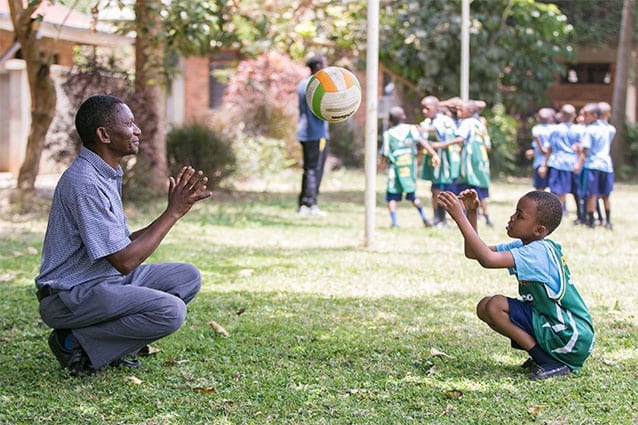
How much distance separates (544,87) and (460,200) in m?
18.9

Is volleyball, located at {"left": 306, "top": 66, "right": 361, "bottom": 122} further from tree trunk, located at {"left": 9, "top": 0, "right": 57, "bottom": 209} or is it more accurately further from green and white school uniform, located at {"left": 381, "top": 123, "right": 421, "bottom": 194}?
tree trunk, located at {"left": 9, "top": 0, "right": 57, "bottom": 209}

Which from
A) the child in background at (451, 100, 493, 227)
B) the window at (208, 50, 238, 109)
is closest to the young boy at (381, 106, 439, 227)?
the child in background at (451, 100, 493, 227)

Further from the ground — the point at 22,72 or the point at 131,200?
the point at 22,72

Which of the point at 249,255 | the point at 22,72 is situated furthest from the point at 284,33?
the point at 249,255

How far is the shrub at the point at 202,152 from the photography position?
1605 cm

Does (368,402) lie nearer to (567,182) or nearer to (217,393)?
(217,393)

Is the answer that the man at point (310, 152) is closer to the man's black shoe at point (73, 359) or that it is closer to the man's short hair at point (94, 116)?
the man's short hair at point (94, 116)

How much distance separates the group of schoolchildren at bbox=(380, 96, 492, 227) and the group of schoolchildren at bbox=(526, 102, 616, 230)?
1402 mm

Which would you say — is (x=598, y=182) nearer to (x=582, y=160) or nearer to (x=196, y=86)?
(x=582, y=160)

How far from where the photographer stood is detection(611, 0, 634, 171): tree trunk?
24000 mm

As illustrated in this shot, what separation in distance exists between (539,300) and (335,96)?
2954 mm

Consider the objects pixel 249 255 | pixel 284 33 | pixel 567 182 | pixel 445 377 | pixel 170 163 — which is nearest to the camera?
pixel 445 377

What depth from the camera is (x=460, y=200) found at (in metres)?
5.45

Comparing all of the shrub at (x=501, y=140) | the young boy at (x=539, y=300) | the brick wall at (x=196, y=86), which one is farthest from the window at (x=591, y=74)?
the young boy at (x=539, y=300)
